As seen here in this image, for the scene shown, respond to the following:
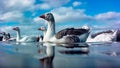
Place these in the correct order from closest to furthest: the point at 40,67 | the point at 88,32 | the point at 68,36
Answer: the point at 40,67, the point at 68,36, the point at 88,32

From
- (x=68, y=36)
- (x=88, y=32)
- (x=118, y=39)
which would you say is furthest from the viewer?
(x=118, y=39)

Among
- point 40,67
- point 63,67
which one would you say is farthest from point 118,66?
point 40,67

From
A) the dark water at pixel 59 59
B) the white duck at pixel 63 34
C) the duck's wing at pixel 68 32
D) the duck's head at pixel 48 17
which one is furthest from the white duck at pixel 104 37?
the dark water at pixel 59 59

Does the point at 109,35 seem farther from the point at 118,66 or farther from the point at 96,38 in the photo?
the point at 118,66

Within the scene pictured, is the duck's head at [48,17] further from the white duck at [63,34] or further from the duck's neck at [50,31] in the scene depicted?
the duck's neck at [50,31]

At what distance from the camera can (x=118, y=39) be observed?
26.6 metres

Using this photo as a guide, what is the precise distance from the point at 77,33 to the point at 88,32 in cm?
166

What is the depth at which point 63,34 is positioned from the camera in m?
20.5

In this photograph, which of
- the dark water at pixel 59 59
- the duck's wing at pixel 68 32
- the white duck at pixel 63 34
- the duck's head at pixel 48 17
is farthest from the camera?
the duck's head at pixel 48 17

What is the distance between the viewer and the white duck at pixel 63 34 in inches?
792

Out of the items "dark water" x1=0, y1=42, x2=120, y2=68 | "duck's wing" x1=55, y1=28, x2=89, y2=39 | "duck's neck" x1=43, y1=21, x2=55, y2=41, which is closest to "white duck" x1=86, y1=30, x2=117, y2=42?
"duck's wing" x1=55, y1=28, x2=89, y2=39

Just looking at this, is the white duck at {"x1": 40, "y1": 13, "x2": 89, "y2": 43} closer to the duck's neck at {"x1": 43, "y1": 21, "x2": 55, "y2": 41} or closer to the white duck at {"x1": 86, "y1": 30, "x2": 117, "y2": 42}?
the duck's neck at {"x1": 43, "y1": 21, "x2": 55, "y2": 41}

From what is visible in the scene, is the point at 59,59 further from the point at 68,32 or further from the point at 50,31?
the point at 50,31

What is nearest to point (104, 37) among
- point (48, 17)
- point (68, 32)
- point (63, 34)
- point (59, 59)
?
point (68, 32)
